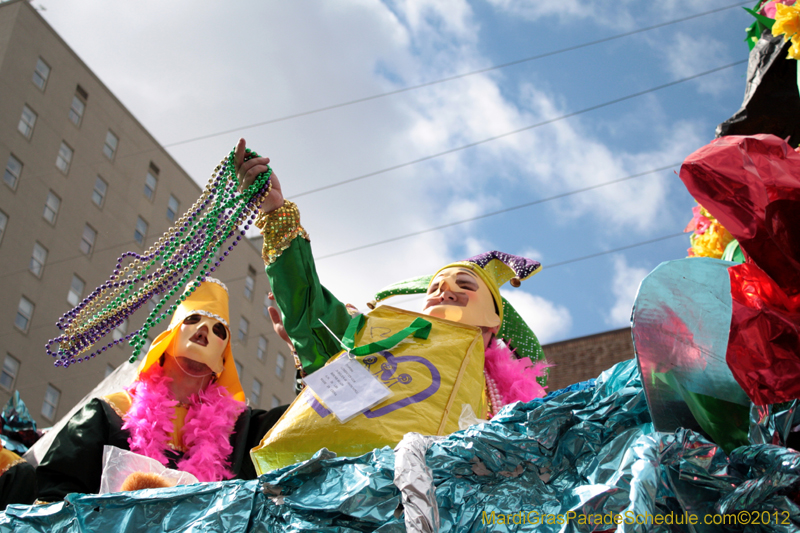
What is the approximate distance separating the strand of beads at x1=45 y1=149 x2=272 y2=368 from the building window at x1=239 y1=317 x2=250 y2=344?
781 inches

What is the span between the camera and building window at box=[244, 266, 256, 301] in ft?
75.8

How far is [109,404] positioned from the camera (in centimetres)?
354

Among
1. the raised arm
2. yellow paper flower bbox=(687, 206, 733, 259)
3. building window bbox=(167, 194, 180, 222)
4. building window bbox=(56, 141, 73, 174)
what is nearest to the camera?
the raised arm

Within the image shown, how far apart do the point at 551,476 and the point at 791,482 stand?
540mm

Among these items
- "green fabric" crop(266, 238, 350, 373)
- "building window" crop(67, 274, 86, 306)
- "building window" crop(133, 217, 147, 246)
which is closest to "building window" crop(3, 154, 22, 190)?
"building window" crop(67, 274, 86, 306)

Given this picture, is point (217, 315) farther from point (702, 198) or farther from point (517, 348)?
point (702, 198)

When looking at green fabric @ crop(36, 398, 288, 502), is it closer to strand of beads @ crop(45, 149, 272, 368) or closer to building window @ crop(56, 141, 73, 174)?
strand of beads @ crop(45, 149, 272, 368)

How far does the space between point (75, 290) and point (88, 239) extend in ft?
4.85

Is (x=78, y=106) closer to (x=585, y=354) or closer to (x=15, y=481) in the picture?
(x=585, y=354)

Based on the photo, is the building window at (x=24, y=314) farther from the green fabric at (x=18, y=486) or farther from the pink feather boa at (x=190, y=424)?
the pink feather boa at (x=190, y=424)

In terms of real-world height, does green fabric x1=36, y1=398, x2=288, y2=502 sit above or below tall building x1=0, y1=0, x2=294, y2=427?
below

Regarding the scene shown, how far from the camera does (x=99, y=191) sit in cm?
1978

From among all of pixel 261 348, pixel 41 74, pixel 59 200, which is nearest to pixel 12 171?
pixel 59 200

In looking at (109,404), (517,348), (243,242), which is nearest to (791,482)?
(517,348)
